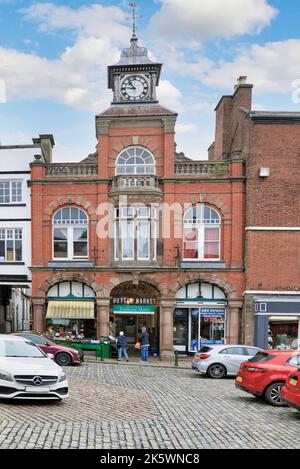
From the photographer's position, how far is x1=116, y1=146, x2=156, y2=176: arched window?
2322 centimetres

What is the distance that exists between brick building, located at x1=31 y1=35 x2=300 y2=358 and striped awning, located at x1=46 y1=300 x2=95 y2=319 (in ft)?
0.17

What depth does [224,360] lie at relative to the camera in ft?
53.9

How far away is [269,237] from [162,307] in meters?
6.47

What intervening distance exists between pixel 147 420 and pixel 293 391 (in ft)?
10.5

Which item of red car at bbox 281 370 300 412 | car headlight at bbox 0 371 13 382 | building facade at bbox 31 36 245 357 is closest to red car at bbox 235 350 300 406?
red car at bbox 281 370 300 412

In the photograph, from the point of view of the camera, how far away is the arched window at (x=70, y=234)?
2322cm

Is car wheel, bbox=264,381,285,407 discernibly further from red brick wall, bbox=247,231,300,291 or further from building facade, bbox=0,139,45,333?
building facade, bbox=0,139,45,333

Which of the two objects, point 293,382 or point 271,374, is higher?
point 293,382

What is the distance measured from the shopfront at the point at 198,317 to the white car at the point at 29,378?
13.0 meters

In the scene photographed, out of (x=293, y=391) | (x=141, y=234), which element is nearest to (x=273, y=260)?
(x=141, y=234)

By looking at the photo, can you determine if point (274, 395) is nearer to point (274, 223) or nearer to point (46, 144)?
point (274, 223)

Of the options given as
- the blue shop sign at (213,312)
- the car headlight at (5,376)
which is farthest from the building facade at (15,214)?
the car headlight at (5,376)

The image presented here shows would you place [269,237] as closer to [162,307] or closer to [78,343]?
[162,307]

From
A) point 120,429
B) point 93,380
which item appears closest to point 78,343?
point 93,380
